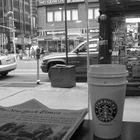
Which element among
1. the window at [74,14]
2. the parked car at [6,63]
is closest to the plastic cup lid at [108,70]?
the parked car at [6,63]

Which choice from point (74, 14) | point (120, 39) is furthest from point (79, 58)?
point (74, 14)

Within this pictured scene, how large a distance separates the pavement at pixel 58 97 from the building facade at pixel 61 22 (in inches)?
1051

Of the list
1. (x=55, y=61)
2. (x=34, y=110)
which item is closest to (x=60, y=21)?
(x=55, y=61)

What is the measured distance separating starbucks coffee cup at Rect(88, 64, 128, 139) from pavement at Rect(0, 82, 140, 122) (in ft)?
10.4

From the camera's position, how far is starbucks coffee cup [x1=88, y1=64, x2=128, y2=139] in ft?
5.95

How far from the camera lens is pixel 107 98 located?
1812 millimetres

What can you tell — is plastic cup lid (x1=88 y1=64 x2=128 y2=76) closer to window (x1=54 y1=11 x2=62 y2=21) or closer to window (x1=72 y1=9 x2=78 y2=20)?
window (x1=72 y1=9 x2=78 y2=20)

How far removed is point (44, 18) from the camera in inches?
1455

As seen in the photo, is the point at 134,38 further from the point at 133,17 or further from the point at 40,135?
the point at 40,135

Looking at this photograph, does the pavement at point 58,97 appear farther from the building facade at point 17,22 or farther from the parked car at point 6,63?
the building facade at point 17,22

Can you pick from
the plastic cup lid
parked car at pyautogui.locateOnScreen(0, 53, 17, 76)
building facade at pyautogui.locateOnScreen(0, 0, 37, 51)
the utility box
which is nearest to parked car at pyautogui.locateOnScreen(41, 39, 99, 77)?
parked car at pyautogui.locateOnScreen(0, 53, 17, 76)

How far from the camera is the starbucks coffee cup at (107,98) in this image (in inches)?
71.4

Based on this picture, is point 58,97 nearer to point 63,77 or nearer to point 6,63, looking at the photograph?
point 63,77

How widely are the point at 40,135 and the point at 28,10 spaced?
233 ft
